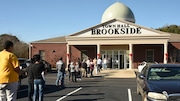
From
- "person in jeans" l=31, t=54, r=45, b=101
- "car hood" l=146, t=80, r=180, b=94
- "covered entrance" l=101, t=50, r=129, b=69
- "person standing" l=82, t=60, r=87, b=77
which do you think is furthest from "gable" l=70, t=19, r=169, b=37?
"car hood" l=146, t=80, r=180, b=94

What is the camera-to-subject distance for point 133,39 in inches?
1569

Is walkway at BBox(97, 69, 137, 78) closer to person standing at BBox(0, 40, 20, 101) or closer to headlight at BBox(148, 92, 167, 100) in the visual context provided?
headlight at BBox(148, 92, 167, 100)

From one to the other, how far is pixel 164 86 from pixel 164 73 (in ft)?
5.58

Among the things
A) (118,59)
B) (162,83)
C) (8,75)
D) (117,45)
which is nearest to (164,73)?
(162,83)

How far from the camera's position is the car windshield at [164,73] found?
398 inches

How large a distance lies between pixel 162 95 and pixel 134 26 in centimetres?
3278

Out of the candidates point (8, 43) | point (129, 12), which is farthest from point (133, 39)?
point (8, 43)

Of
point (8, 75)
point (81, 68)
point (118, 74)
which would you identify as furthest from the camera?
point (118, 74)

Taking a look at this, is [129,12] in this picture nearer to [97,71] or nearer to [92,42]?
[92,42]

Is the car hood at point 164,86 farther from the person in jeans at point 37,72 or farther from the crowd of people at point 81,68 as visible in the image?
the crowd of people at point 81,68

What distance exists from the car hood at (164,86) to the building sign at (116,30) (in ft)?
103

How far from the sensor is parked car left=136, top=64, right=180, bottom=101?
328 inches

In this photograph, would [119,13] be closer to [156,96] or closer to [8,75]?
[156,96]

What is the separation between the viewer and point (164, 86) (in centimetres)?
880
